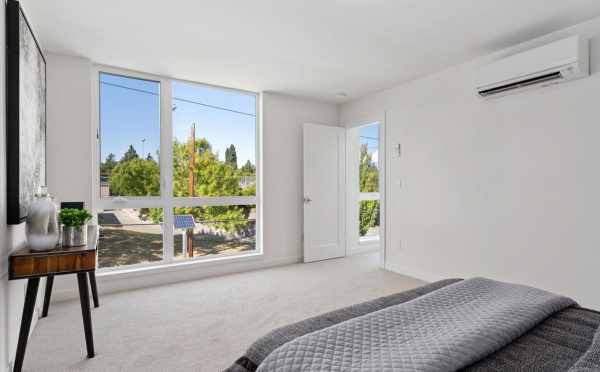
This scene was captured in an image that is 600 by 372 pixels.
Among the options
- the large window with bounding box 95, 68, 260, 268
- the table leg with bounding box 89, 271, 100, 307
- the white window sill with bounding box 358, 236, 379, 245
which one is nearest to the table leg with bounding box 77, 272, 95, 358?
the table leg with bounding box 89, 271, 100, 307

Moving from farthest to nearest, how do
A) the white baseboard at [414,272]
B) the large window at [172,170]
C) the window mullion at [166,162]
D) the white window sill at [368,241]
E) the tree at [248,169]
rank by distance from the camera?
the white window sill at [368,241] → the tree at [248,169] → the window mullion at [166,162] → the white baseboard at [414,272] → the large window at [172,170]

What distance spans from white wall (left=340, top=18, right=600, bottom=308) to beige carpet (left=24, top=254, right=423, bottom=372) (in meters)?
0.66

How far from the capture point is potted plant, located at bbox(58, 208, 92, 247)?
214 cm

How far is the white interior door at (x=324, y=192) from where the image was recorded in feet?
16.1

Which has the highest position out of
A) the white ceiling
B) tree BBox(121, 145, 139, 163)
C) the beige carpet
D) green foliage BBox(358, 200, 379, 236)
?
the white ceiling

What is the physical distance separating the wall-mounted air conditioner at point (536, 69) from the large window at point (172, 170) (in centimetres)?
289

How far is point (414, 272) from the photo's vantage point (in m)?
4.07

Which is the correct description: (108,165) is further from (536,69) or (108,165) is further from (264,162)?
(536,69)

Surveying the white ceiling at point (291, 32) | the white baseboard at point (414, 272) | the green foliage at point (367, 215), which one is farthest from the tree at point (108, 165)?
the green foliage at point (367, 215)

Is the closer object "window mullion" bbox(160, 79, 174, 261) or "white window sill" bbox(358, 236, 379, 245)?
"window mullion" bbox(160, 79, 174, 261)

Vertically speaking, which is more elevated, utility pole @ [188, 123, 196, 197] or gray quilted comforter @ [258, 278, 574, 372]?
utility pole @ [188, 123, 196, 197]

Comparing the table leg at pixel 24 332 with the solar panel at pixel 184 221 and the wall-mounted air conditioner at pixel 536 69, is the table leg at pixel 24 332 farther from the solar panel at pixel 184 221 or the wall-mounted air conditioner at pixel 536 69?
the wall-mounted air conditioner at pixel 536 69

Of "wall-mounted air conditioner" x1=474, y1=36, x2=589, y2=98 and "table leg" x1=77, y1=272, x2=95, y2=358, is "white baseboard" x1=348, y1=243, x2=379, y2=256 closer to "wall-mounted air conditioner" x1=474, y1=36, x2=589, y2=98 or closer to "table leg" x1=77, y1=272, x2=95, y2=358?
"wall-mounted air conditioner" x1=474, y1=36, x2=589, y2=98

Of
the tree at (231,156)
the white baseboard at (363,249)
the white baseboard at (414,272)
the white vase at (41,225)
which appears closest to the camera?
the white vase at (41,225)
